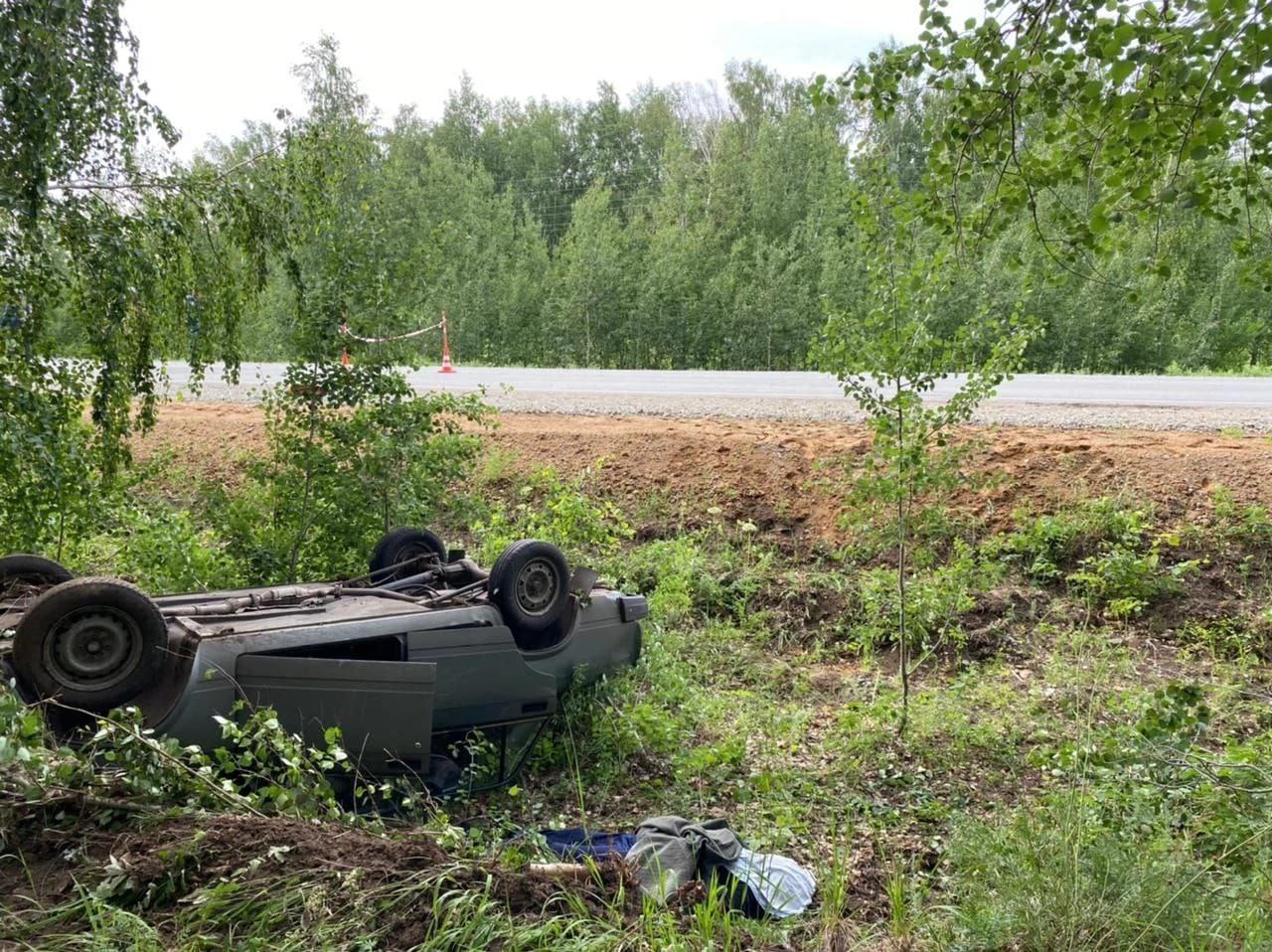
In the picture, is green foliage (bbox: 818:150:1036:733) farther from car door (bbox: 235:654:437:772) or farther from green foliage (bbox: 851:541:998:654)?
car door (bbox: 235:654:437:772)

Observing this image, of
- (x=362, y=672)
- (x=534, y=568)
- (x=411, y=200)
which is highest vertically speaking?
(x=411, y=200)

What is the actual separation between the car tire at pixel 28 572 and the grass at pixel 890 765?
2556 millimetres

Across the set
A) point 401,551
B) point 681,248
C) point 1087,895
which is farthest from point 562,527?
point 681,248

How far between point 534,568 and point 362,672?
3.80ft

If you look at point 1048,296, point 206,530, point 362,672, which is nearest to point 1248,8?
point 362,672

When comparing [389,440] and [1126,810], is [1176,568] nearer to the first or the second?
[1126,810]

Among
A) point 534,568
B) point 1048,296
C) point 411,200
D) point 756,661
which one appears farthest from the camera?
point 411,200

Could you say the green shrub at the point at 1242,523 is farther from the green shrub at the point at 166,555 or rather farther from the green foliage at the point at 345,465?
the green shrub at the point at 166,555

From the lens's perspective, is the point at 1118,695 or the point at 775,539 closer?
the point at 1118,695

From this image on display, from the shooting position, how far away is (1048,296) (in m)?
26.2

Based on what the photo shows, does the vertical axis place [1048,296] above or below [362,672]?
above

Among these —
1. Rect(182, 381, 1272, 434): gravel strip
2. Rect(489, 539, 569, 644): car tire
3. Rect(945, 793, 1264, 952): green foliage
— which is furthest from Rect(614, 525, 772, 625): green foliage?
Rect(945, 793, 1264, 952): green foliage

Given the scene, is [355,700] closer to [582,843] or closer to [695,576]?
[582,843]

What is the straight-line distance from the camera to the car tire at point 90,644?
4.33 m
